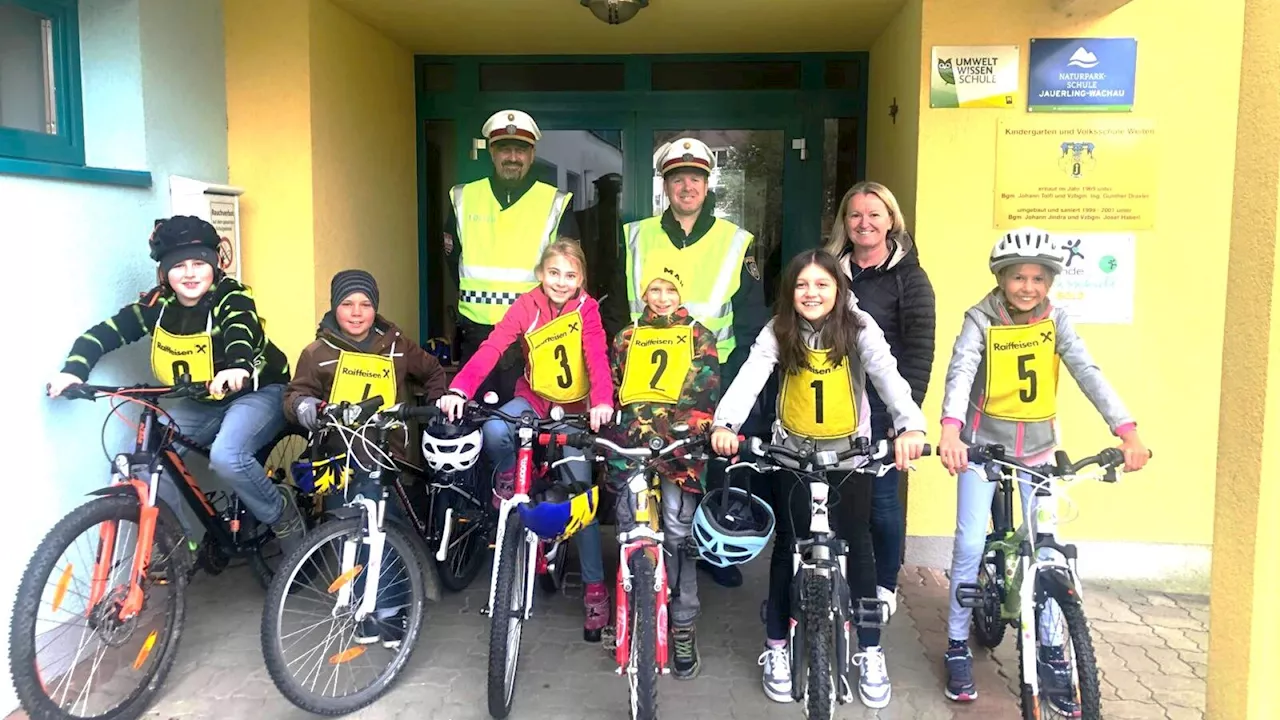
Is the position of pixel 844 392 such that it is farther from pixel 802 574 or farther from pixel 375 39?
pixel 375 39

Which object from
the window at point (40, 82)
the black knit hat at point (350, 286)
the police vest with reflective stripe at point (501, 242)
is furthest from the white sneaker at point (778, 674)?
the window at point (40, 82)

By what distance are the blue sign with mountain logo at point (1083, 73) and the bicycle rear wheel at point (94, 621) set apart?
453 centimetres

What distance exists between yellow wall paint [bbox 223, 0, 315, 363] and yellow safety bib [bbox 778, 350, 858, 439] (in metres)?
2.91

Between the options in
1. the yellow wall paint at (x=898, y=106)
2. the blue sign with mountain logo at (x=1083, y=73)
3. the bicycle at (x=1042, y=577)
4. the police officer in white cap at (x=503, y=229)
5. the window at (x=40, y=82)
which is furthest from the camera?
the yellow wall paint at (x=898, y=106)

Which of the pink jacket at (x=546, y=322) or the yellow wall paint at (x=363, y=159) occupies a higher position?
the yellow wall paint at (x=363, y=159)

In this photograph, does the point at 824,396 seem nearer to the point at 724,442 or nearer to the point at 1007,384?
the point at 724,442

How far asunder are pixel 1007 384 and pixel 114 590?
336 cm

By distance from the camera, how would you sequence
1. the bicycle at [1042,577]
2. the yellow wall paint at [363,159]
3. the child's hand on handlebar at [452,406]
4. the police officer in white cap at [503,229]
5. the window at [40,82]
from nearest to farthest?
the bicycle at [1042,577] < the child's hand on handlebar at [452,406] < the window at [40,82] < the police officer in white cap at [503,229] < the yellow wall paint at [363,159]

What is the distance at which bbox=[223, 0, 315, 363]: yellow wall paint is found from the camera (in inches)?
183

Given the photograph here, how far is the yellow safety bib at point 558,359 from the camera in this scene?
3.61 m

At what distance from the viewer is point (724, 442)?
9.37 ft

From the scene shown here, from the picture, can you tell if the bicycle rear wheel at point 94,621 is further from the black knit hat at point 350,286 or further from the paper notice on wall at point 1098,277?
the paper notice on wall at point 1098,277

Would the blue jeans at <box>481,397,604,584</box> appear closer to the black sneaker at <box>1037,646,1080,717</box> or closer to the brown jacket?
the brown jacket

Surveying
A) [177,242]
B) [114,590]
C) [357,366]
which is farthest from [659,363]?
[114,590]
